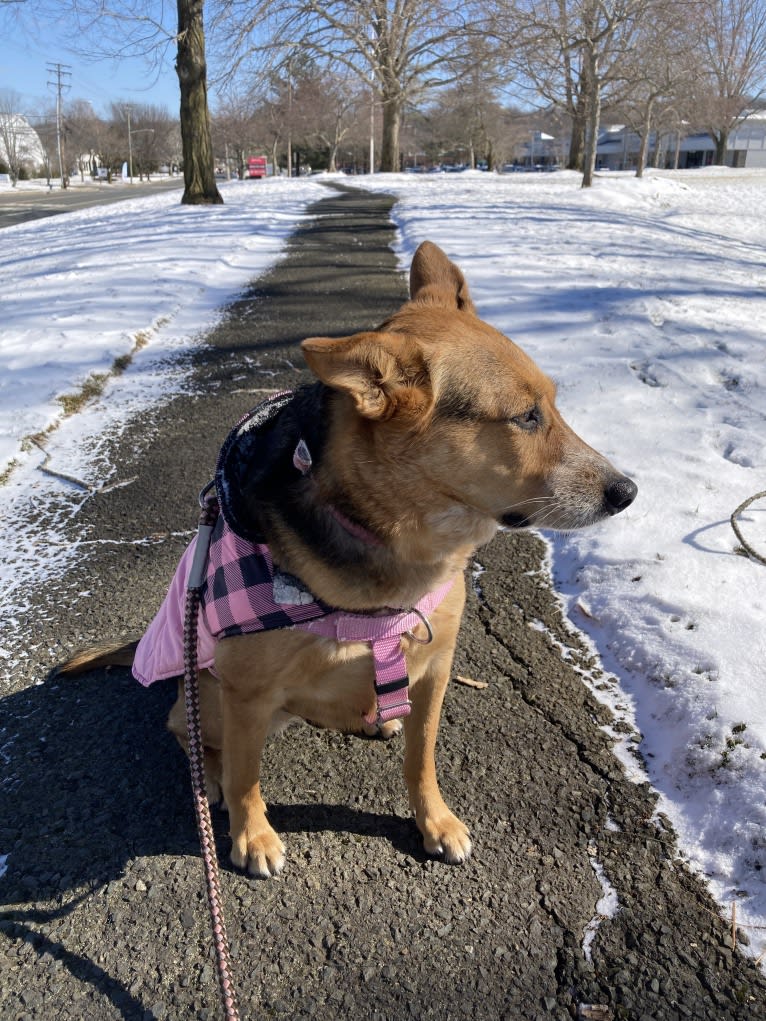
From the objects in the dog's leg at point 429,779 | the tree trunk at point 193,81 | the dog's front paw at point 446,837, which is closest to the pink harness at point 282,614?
the dog's leg at point 429,779

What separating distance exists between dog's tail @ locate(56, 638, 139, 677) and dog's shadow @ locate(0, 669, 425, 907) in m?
0.09

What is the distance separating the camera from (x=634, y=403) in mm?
5383

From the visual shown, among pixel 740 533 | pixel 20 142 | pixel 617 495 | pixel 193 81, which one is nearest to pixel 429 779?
pixel 617 495

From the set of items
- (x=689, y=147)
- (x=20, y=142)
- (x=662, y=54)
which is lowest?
(x=662, y=54)

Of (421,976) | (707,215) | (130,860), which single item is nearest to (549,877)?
(421,976)

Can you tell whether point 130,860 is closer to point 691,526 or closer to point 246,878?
point 246,878

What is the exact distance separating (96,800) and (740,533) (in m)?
3.18

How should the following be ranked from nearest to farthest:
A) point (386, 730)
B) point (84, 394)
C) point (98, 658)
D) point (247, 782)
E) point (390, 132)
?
point (247, 782), point (386, 730), point (98, 658), point (84, 394), point (390, 132)

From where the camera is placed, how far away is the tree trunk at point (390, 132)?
→ 39.7 meters

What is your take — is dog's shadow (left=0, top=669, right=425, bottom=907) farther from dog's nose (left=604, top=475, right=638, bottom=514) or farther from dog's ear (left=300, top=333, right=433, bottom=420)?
dog's ear (left=300, top=333, right=433, bottom=420)

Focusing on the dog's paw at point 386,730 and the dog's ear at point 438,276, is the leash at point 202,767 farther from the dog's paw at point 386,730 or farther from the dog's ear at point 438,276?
the dog's ear at point 438,276

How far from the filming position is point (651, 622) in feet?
9.93

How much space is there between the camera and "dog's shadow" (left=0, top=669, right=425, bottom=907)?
2135 millimetres

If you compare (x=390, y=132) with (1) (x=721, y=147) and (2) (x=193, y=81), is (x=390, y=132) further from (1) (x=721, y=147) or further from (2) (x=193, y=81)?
(1) (x=721, y=147)
